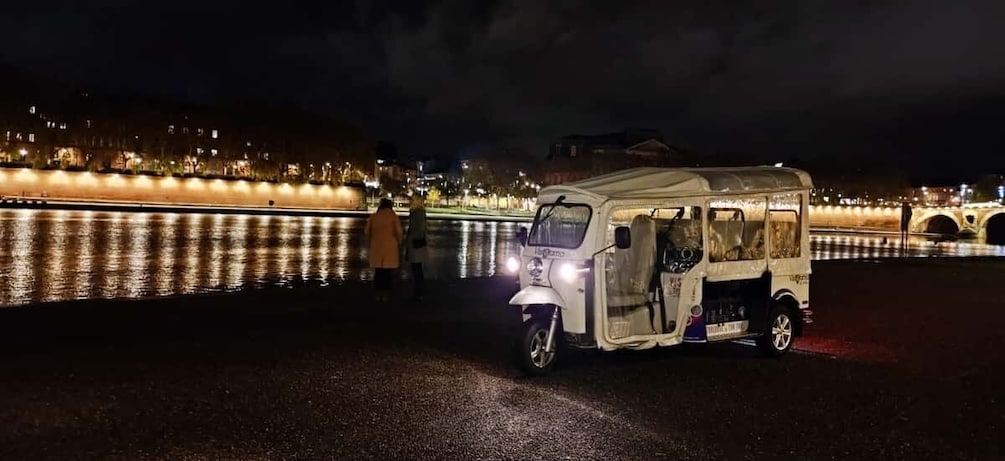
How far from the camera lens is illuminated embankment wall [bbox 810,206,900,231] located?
126m

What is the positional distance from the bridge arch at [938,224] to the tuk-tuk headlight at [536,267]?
394 ft

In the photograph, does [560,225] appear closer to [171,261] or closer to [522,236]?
[522,236]

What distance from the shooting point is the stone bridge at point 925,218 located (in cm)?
10544

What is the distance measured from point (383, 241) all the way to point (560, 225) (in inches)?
200

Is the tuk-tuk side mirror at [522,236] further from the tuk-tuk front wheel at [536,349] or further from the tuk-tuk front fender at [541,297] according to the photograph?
the tuk-tuk front wheel at [536,349]

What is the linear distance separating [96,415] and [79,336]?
3719 millimetres

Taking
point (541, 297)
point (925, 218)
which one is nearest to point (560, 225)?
point (541, 297)

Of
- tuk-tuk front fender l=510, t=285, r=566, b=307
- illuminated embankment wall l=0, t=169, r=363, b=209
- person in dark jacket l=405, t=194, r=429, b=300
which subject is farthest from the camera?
illuminated embankment wall l=0, t=169, r=363, b=209

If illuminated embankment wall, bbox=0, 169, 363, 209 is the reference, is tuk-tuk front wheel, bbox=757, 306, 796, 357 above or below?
below

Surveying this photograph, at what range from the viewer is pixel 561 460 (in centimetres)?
554

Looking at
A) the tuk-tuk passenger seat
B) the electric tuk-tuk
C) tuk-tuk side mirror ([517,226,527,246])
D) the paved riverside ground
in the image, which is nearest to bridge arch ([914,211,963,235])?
the paved riverside ground

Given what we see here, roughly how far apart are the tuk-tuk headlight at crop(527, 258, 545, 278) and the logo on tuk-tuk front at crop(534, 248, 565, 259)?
0.32ft

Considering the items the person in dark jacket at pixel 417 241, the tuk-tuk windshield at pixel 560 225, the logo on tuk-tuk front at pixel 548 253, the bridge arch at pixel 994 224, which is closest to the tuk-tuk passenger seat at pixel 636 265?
the tuk-tuk windshield at pixel 560 225

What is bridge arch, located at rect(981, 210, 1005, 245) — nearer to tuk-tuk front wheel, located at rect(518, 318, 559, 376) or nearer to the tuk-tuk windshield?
the tuk-tuk windshield
